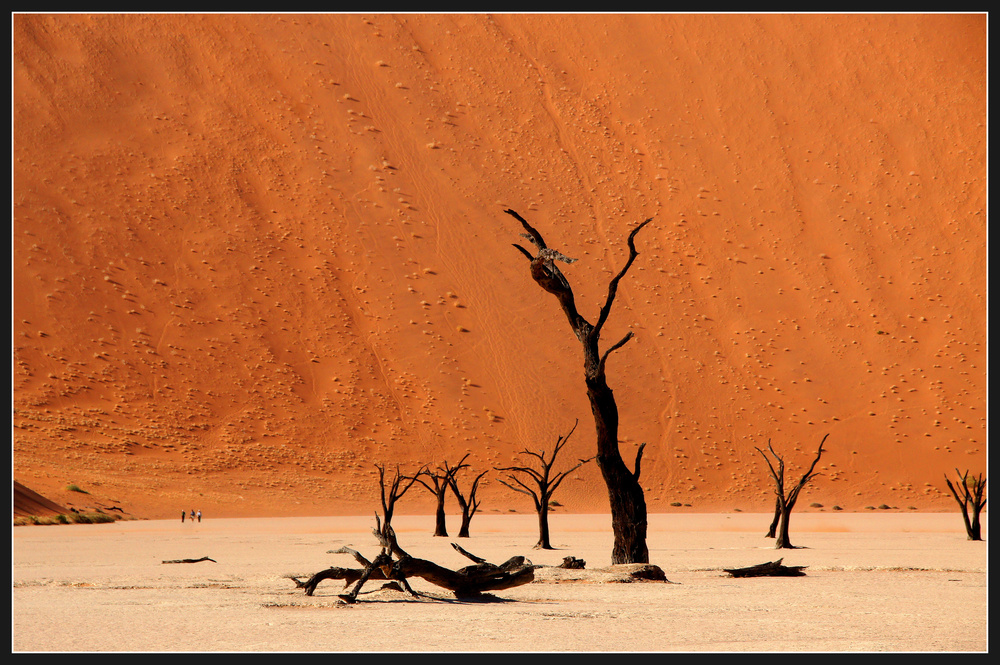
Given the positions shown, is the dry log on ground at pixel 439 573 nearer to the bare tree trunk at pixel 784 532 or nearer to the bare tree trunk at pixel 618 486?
the bare tree trunk at pixel 618 486

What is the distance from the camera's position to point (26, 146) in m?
57.4

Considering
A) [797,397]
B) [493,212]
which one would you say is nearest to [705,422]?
[797,397]

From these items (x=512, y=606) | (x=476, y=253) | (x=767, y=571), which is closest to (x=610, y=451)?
(x=767, y=571)

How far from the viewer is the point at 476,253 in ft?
192

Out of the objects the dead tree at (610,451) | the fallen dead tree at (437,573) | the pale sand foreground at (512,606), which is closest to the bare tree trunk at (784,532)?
the pale sand foreground at (512,606)

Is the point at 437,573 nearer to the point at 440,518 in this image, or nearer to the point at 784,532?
the point at 784,532

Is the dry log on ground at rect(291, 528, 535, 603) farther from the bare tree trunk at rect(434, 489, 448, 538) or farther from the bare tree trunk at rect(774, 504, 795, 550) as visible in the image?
the bare tree trunk at rect(434, 489, 448, 538)

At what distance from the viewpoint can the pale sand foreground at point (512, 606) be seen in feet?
25.5

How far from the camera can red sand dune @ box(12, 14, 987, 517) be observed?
49.2 meters

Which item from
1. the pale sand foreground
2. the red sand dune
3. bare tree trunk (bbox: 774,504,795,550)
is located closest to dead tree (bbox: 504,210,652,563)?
the pale sand foreground

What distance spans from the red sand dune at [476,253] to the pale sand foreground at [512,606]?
77.9ft

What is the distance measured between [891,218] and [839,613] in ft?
184

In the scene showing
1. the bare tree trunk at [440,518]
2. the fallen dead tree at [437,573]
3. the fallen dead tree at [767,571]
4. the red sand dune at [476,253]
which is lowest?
the bare tree trunk at [440,518]

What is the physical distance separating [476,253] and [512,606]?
49.0 metres
